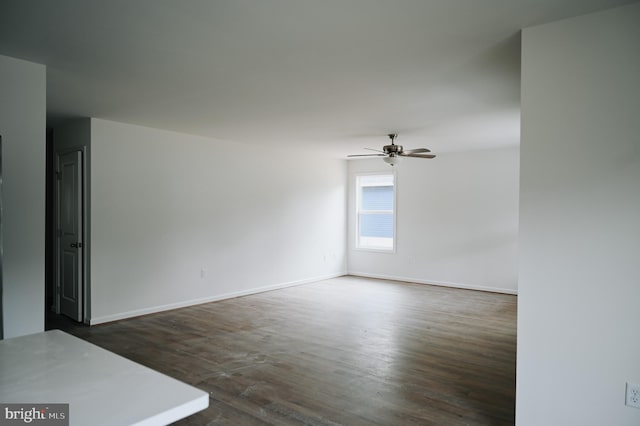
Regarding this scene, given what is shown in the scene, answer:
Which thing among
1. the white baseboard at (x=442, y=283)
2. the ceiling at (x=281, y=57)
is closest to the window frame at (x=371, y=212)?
the white baseboard at (x=442, y=283)

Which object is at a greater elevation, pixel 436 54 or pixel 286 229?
pixel 436 54

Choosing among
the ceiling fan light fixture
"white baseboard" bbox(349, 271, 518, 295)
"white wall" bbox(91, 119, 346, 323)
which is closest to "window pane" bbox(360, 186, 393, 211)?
"white wall" bbox(91, 119, 346, 323)

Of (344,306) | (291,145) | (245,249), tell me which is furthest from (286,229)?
(344,306)

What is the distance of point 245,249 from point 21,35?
14.6 ft

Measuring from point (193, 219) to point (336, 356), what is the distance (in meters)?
3.04

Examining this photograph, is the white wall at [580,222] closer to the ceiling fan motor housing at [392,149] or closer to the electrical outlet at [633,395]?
the electrical outlet at [633,395]

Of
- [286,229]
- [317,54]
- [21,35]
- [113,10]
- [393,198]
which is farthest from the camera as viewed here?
[393,198]

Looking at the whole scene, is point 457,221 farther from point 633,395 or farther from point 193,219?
point 633,395

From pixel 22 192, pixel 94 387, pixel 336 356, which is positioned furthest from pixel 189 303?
pixel 94 387

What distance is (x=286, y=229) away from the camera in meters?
7.37

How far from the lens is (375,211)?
27.9ft

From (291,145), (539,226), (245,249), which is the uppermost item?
(291,145)

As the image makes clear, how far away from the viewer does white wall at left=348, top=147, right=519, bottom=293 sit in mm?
6914

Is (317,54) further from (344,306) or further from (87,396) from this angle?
(344,306)
